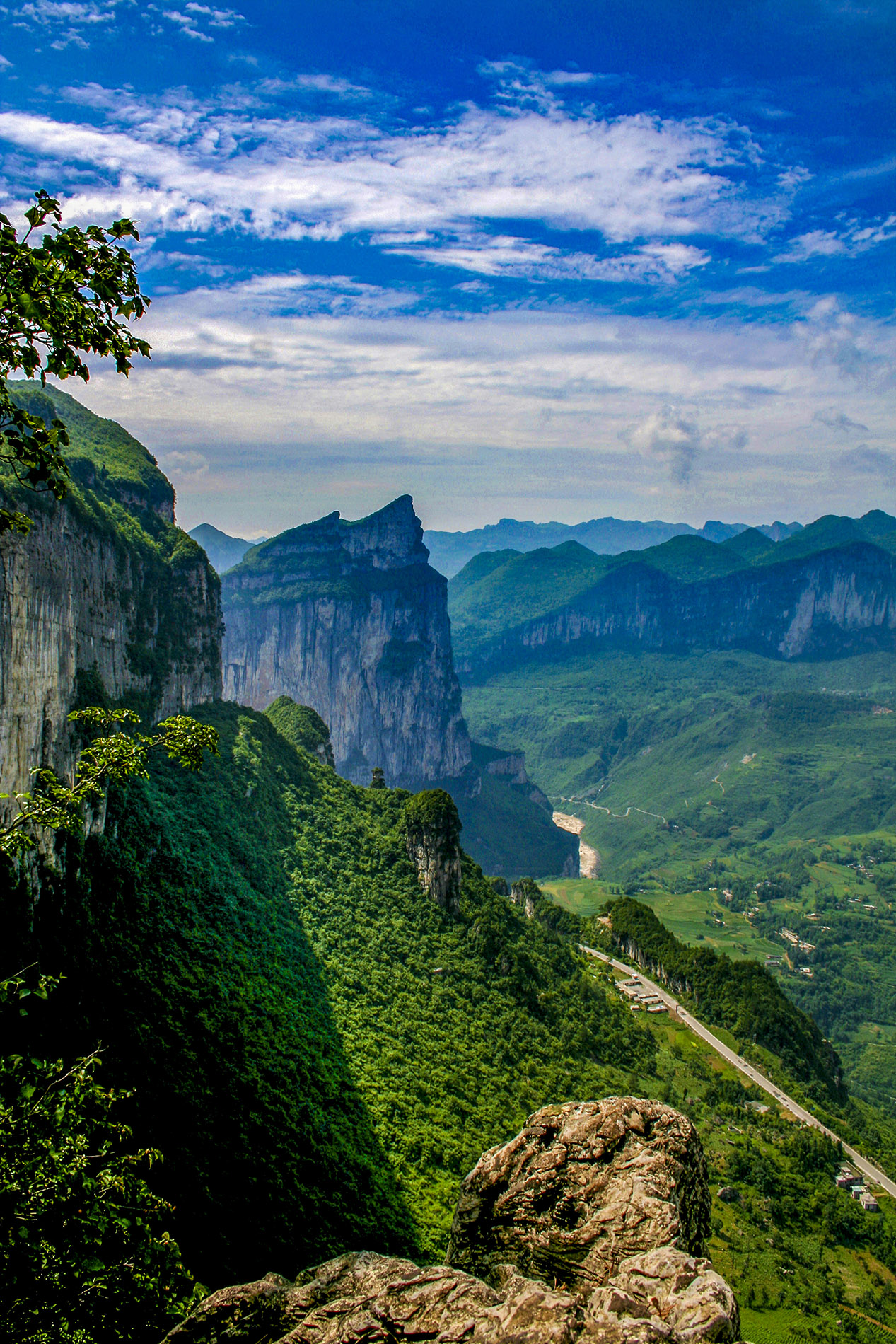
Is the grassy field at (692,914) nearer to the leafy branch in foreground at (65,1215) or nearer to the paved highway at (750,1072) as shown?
the paved highway at (750,1072)

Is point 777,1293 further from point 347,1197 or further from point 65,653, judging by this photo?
point 65,653

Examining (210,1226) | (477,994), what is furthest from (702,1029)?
(210,1226)

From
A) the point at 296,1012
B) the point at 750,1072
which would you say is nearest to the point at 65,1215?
the point at 296,1012

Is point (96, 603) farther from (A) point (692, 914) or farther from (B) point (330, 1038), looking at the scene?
(A) point (692, 914)

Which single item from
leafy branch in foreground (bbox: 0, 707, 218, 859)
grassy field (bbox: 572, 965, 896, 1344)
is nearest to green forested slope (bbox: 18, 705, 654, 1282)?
grassy field (bbox: 572, 965, 896, 1344)

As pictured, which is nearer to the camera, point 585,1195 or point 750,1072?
point 585,1195

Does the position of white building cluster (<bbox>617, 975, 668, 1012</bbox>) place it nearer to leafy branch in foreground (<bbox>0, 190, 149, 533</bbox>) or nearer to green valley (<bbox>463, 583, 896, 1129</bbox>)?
green valley (<bbox>463, 583, 896, 1129</bbox>)
